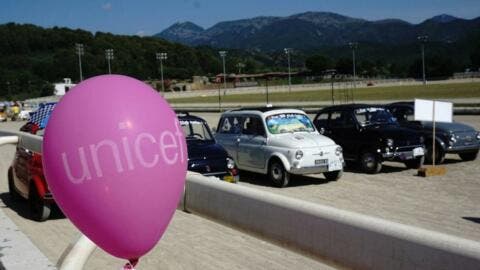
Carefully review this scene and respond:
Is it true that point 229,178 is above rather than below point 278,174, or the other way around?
above

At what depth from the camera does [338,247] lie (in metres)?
4.35

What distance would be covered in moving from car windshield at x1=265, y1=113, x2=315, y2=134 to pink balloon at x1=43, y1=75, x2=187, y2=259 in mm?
9836

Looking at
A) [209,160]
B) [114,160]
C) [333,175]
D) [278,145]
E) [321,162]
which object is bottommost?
[333,175]

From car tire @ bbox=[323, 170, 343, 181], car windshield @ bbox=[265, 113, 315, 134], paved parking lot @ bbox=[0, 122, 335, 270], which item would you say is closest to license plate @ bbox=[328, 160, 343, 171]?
car tire @ bbox=[323, 170, 343, 181]

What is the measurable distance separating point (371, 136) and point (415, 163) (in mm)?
1520

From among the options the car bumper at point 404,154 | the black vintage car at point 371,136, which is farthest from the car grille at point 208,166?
the car bumper at point 404,154

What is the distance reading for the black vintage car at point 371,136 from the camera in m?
13.3

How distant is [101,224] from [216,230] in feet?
17.4

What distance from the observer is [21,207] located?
10742 mm

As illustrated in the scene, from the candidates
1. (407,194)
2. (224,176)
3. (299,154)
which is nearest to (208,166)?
(224,176)

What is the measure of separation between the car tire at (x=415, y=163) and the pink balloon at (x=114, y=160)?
38.0 feet

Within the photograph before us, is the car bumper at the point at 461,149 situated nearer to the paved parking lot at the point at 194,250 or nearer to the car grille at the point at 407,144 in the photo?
the car grille at the point at 407,144

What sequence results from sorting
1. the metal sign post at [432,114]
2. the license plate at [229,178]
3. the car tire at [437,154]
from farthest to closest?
the car tire at [437,154], the metal sign post at [432,114], the license plate at [229,178]

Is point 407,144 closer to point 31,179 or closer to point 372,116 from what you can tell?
point 372,116
